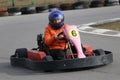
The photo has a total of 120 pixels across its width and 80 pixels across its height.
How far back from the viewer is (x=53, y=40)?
7676mm

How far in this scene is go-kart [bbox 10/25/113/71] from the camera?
279 inches

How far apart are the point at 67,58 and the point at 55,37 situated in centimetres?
45

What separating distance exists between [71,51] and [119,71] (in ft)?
2.86

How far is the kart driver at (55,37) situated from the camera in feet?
24.9

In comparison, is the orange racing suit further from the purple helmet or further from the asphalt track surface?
the asphalt track surface

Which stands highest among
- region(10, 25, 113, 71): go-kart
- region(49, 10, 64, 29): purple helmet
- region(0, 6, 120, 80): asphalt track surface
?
region(49, 10, 64, 29): purple helmet

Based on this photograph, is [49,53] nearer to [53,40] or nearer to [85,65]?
[53,40]

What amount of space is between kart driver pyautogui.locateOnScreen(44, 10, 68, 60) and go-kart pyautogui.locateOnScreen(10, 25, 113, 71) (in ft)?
0.31

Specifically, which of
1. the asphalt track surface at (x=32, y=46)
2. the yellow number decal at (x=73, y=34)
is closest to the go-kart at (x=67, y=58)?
the yellow number decal at (x=73, y=34)

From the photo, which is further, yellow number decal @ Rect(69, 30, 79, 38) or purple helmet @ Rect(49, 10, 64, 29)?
purple helmet @ Rect(49, 10, 64, 29)

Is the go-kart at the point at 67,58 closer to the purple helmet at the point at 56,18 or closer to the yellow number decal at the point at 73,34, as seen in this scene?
the yellow number decal at the point at 73,34

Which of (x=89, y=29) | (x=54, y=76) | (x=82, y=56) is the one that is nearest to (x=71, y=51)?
(x=82, y=56)

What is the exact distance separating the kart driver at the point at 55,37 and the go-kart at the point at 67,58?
3.7 inches

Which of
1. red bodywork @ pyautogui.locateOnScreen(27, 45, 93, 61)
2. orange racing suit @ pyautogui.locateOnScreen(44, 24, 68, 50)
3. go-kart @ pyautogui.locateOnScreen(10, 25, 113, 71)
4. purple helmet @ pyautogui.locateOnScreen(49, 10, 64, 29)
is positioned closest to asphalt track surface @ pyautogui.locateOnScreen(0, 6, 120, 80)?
go-kart @ pyautogui.locateOnScreen(10, 25, 113, 71)
